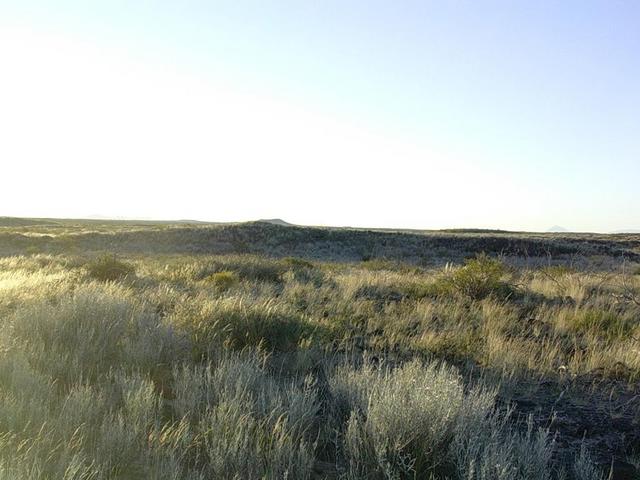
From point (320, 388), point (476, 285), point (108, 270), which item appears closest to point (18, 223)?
point (108, 270)

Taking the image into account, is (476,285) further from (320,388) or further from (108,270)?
(108,270)

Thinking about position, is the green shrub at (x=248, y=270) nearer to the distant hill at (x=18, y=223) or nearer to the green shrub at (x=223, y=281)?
the green shrub at (x=223, y=281)

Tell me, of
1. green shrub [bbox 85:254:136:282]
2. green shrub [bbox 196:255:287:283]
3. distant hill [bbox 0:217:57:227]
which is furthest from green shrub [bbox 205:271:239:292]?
distant hill [bbox 0:217:57:227]

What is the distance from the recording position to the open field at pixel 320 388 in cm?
313

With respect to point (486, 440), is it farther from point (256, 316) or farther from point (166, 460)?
point (256, 316)

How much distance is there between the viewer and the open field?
123 inches

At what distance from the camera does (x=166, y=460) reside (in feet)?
10.1

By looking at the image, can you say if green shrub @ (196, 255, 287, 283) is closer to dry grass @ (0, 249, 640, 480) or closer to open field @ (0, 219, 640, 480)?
open field @ (0, 219, 640, 480)

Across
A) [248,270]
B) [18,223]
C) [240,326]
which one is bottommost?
[18,223]

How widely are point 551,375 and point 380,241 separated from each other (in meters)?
38.6

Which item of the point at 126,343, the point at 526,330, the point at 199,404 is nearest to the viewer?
the point at 199,404

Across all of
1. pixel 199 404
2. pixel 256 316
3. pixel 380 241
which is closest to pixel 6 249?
pixel 380 241

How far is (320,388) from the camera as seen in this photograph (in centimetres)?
486

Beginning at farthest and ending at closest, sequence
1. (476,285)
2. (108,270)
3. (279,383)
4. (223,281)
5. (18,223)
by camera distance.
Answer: (18,223), (108,270), (223,281), (476,285), (279,383)
